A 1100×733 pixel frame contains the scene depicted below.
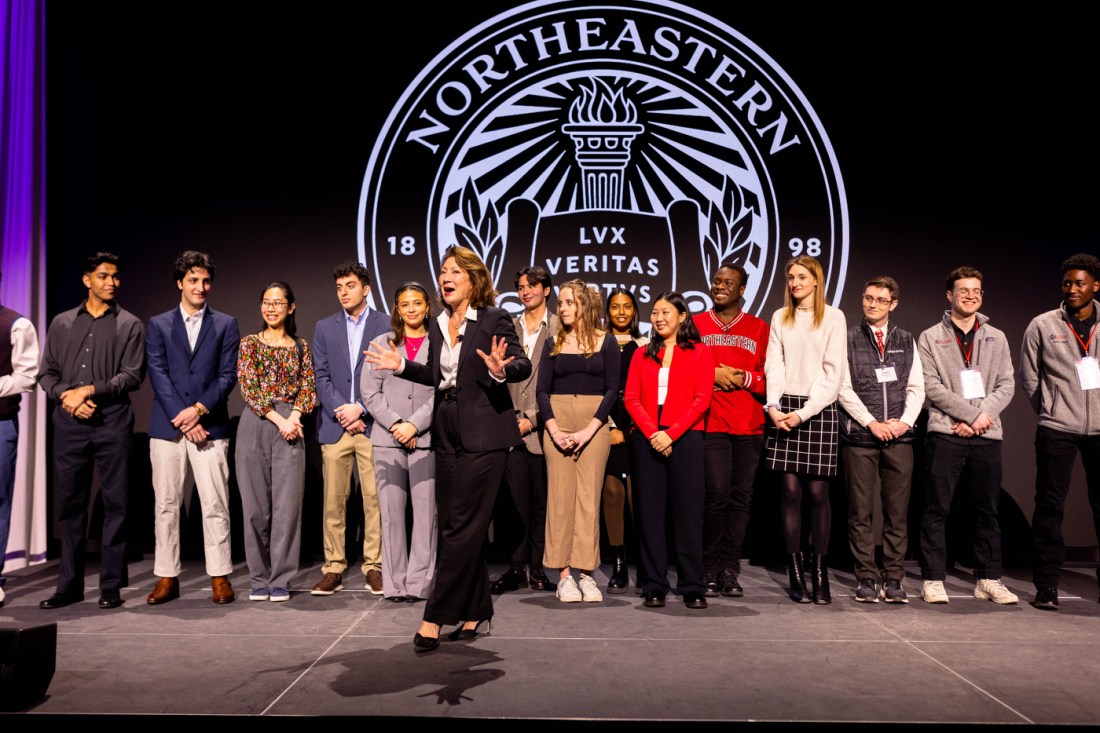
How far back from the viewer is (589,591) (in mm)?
4297

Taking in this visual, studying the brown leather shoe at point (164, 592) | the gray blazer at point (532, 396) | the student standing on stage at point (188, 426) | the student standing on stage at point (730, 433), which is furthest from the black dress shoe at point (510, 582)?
the brown leather shoe at point (164, 592)

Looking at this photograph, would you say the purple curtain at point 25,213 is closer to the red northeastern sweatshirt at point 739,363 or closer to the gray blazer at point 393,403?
the gray blazer at point 393,403

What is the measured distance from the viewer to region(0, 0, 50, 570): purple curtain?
5227 millimetres

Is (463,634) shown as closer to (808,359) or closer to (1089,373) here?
(808,359)

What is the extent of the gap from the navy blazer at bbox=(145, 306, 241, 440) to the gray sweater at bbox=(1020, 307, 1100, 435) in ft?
14.0

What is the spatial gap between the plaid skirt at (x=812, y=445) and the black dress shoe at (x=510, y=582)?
1.51 m

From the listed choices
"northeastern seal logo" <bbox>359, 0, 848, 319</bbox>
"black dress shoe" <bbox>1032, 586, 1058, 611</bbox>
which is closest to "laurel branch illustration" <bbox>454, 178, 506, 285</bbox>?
"northeastern seal logo" <bbox>359, 0, 848, 319</bbox>

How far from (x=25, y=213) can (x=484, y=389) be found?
382cm

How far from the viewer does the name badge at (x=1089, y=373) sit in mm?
4293

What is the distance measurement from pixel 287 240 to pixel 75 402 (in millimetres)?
1834

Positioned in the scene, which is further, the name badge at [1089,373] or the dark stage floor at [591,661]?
the name badge at [1089,373]

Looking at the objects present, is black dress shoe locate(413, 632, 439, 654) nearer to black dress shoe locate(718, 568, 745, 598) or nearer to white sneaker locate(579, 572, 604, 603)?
white sneaker locate(579, 572, 604, 603)

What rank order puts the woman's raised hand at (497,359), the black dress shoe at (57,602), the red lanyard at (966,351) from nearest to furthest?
the woman's raised hand at (497,359) → the black dress shoe at (57,602) → the red lanyard at (966,351)

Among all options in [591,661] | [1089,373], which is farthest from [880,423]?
[591,661]
